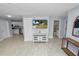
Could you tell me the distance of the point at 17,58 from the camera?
0.82 metres

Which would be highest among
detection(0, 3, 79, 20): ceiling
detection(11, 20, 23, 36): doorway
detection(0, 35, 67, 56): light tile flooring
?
detection(0, 3, 79, 20): ceiling

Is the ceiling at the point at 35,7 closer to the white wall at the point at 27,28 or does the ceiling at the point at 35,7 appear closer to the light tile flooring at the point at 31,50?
the light tile flooring at the point at 31,50

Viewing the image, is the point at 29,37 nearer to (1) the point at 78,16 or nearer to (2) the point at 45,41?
(2) the point at 45,41

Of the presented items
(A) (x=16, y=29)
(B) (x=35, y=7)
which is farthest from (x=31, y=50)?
(A) (x=16, y=29)

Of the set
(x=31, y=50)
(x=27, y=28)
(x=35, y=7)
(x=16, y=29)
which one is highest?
(x=35, y=7)

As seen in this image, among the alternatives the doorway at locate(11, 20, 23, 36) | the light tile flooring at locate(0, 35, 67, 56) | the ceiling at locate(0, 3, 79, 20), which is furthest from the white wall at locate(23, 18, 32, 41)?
the doorway at locate(11, 20, 23, 36)

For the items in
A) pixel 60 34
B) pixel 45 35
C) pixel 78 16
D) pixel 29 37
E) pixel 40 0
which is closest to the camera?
pixel 40 0

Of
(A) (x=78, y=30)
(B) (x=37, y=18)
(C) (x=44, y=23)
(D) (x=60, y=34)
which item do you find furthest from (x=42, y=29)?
(A) (x=78, y=30)

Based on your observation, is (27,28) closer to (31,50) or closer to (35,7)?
(31,50)

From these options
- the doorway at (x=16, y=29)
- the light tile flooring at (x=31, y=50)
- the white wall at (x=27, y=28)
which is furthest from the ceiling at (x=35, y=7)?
the doorway at (x=16, y=29)

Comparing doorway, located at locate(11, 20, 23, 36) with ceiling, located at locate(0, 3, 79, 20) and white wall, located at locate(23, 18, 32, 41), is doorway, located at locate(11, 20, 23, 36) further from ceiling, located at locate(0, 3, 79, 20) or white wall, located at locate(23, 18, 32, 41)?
ceiling, located at locate(0, 3, 79, 20)

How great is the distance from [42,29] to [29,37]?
1212 mm

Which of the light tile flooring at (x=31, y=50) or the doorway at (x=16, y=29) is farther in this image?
the doorway at (x=16, y=29)

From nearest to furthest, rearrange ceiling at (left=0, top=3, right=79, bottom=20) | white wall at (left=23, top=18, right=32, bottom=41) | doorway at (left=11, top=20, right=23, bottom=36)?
ceiling at (left=0, top=3, right=79, bottom=20)
white wall at (left=23, top=18, right=32, bottom=41)
doorway at (left=11, top=20, right=23, bottom=36)
